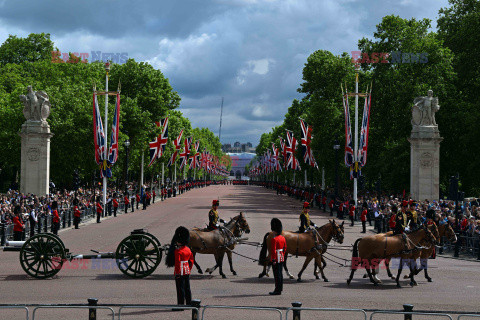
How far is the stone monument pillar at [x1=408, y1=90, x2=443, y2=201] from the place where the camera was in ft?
126

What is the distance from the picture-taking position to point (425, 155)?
126 ft

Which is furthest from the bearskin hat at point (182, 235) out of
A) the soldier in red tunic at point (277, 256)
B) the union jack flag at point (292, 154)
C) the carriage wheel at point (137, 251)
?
the union jack flag at point (292, 154)

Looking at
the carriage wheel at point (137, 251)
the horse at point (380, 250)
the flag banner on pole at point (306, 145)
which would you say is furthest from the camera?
the flag banner on pole at point (306, 145)

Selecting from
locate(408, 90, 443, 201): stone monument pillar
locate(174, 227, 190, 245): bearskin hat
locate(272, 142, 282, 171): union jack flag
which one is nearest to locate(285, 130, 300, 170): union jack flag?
locate(272, 142, 282, 171): union jack flag

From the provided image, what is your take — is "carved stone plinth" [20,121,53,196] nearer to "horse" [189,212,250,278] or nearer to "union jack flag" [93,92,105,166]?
"union jack flag" [93,92,105,166]

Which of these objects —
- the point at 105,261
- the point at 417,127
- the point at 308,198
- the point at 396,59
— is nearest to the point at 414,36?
the point at 396,59

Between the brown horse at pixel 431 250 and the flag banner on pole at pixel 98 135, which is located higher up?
the flag banner on pole at pixel 98 135

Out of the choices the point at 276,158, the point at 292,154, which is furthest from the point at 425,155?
the point at 276,158

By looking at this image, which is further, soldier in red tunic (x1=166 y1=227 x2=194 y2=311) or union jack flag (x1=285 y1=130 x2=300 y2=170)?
union jack flag (x1=285 y1=130 x2=300 y2=170)

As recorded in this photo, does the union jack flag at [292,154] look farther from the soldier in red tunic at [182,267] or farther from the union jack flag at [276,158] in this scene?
the soldier in red tunic at [182,267]

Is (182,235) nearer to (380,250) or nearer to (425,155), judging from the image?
(380,250)

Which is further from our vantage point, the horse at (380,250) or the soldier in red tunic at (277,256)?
the horse at (380,250)

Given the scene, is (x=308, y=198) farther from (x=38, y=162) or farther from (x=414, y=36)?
(x=38, y=162)

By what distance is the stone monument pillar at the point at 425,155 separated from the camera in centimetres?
3828
